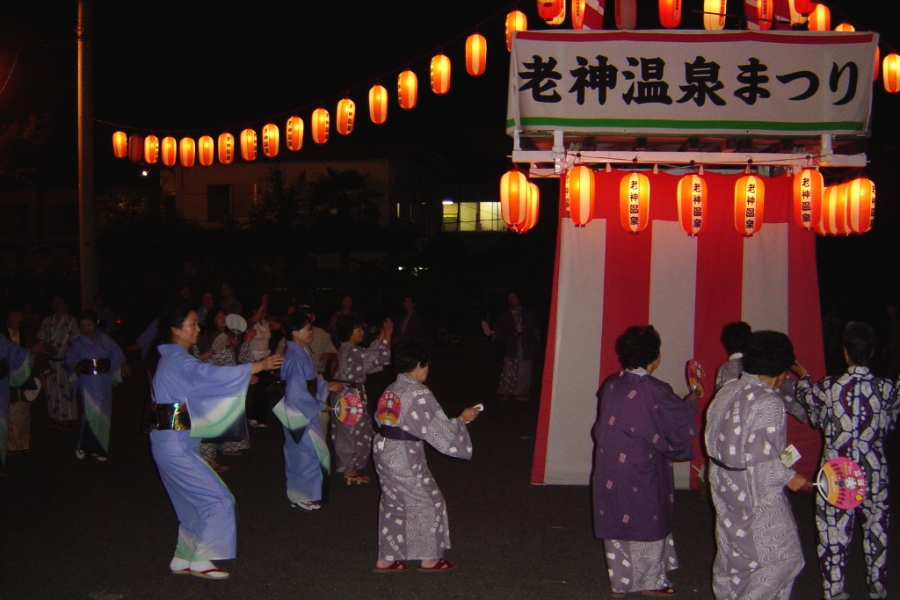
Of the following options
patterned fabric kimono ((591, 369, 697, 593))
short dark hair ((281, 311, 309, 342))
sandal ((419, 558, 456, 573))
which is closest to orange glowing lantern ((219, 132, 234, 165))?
short dark hair ((281, 311, 309, 342))

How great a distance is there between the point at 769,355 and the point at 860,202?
3934 mm

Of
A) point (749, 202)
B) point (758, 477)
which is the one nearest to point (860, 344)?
point (758, 477)

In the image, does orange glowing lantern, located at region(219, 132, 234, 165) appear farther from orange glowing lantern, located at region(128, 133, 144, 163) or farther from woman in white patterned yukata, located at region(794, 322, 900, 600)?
woman in white patterned yukata, located at region(794, 322, 900, 600)

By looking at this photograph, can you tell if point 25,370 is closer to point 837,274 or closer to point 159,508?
point 159,508

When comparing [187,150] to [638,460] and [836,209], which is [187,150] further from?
[638,460]

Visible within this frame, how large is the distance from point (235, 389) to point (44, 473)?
12.7 ft

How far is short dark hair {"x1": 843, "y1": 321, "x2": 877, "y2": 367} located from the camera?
406cm

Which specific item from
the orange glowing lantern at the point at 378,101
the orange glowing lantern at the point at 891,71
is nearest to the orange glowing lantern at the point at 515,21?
the orange glowing lantern at the point at 378,101

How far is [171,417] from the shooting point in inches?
178

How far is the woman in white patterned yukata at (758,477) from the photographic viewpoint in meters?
3.61

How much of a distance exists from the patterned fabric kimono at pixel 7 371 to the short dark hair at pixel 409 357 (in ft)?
15.0

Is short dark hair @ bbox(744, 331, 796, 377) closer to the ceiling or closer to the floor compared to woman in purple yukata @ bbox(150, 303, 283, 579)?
closer to the ceiling

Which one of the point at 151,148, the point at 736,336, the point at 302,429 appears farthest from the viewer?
the point at 151,148

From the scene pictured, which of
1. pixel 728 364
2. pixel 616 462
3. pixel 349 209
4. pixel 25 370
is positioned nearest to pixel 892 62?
pixel 728 364
